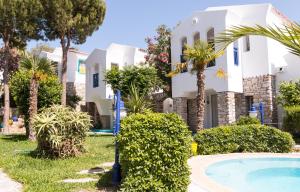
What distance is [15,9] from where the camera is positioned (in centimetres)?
2689

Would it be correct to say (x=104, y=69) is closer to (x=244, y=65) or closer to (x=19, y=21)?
(x=19, y=21)

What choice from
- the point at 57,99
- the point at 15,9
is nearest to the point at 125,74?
the point at 57,99

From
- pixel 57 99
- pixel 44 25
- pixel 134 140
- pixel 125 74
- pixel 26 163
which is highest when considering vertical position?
pixel 44 25

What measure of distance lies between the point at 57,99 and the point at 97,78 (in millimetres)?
11051

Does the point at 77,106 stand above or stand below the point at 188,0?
below

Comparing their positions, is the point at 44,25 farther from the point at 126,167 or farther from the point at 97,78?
the point at 126,167

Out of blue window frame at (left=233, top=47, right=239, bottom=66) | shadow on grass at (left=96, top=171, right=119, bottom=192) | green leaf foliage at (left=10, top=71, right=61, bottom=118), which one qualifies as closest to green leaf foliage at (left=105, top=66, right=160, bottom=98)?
green leaf foliage at (left=10, top=71, right=61, bottom=118)

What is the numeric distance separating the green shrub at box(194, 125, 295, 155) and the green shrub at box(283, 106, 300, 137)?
12.6 ft

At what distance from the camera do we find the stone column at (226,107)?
878 inches

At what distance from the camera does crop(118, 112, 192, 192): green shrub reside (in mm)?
7074

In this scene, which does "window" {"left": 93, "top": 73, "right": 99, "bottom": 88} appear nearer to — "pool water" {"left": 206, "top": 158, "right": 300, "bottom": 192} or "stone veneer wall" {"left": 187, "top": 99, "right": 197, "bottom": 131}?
"stone veneer wall" {"left": 187, "top": 99, "right": 197, "bottom": 131}

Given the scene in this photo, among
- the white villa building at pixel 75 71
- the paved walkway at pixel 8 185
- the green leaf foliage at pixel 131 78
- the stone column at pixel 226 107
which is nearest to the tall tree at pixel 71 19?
the green leaf foliage at pixel 131 78

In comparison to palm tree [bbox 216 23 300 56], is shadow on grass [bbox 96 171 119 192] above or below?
below

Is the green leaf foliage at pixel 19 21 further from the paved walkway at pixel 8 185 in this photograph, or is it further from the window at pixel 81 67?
the paved walkway at pixel 8 185
